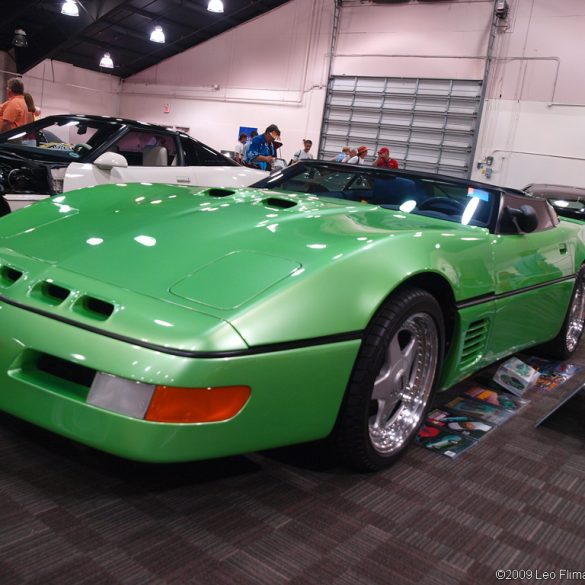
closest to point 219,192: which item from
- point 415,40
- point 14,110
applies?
point 14,110

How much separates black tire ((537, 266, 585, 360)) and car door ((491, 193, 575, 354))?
173mm

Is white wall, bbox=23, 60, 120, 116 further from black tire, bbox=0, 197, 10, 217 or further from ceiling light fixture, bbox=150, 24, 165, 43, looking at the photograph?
black tire, bbox=0, 197, 10, 217

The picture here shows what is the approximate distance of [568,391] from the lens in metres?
3.06

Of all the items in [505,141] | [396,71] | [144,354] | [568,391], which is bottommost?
[568,391]

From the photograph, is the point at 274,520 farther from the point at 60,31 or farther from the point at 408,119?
the point at 60,31

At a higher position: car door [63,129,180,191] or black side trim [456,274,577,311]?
car door [63,129,180,191]

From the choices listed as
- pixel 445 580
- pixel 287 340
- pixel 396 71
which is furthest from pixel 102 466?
pixel 396 71

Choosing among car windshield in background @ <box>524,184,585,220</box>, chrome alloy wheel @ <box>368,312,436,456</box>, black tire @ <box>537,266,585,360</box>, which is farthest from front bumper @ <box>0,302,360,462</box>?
car windshield in background @ <box>524,184,585,220</box>

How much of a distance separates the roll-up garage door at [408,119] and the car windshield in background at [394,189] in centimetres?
1115

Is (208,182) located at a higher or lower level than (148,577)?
higher

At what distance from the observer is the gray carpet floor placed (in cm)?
134

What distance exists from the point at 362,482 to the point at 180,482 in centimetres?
53

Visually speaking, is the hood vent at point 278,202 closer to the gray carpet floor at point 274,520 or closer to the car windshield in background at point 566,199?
the gray carpet floor at point 274,520

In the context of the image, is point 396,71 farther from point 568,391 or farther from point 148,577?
point 148,577
